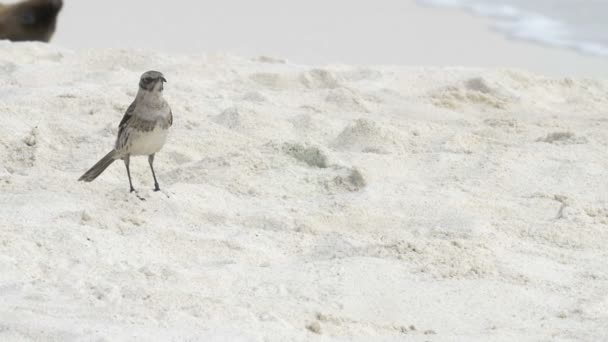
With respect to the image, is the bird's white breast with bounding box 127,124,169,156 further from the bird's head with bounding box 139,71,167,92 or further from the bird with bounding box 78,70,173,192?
the bird's head with bounding box 139,71,167,92

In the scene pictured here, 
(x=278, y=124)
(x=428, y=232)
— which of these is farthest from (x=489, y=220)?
(x=278, y=124)

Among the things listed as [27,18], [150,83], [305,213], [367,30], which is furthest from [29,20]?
[305,213]

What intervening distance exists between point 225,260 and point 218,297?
46cm

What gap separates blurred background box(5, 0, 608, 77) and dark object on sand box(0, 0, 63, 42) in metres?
1.39

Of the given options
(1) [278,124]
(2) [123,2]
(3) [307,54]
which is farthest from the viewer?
(2) [123,2]

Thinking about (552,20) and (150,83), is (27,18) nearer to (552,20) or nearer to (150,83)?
(150,83)

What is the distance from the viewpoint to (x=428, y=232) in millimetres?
4945

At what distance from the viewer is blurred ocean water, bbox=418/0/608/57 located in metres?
11.1

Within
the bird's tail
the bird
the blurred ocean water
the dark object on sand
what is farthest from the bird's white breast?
the blurred ocean water

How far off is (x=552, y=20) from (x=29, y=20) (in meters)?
5.48

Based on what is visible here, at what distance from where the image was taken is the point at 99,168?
5.28 m

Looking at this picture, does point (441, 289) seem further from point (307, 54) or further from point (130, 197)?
point (307, 54)

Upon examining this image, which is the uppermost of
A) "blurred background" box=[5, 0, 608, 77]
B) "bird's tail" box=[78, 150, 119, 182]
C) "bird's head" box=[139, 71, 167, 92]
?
"bird's head" box=[139, 71, 167, 92]

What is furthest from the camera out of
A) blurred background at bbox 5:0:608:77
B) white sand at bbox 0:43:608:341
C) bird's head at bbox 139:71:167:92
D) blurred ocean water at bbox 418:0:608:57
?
blurred ocean water at bbox 418:0:608:57
